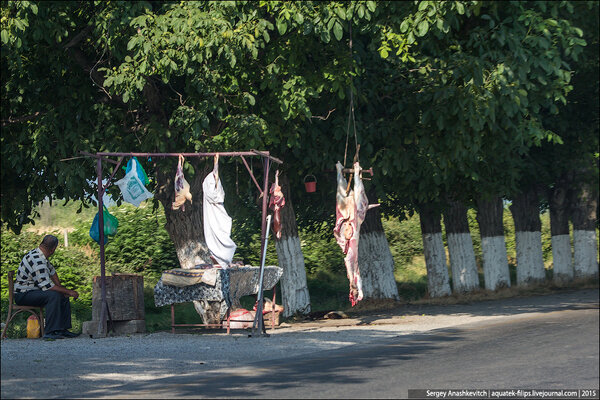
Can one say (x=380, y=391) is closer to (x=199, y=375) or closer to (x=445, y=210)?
(x=199, y=375)

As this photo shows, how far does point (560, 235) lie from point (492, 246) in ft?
11.4

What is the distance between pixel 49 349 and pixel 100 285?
116 inches

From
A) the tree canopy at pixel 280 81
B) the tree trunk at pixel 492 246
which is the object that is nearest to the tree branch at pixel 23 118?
the tree canopy at pixel 280 81

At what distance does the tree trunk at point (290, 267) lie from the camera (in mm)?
21844

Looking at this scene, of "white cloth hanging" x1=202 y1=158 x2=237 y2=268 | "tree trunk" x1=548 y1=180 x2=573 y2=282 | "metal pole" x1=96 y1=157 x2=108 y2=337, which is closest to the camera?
"metal pole" x1=96 y1=157 x2=108 y2=337

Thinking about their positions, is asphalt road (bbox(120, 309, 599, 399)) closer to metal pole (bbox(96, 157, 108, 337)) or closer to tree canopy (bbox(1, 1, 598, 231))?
metal pole (bbox(96, 157, 108, 337))

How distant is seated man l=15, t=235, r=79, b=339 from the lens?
1545 cm

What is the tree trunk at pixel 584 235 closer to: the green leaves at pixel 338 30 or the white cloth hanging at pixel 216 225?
the green leaves at pixel 338 30

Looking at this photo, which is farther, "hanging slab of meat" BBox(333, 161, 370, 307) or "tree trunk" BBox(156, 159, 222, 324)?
"tree trunk" BBox(156, 159, 222, 324)

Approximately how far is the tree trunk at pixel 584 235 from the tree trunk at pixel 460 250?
4506 mm

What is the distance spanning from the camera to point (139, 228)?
32406mm

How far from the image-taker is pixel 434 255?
88.4 feet

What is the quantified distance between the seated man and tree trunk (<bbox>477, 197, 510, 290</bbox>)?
14.9 metres

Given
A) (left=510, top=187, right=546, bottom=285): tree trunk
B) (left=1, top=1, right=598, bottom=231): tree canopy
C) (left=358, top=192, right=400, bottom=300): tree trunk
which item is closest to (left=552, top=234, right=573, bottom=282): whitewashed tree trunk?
(left=510, top=187, right=546, bottom=285): tree trunk
